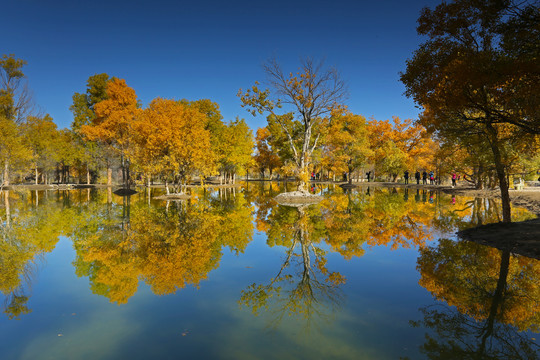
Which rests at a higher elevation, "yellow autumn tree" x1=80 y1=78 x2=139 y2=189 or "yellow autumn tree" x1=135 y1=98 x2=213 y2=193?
"yellow autumn tree" x1=80 y1=78 x2=139 y2=189

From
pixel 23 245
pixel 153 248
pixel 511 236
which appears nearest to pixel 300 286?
pixel 153 248

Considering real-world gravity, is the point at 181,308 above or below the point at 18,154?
below

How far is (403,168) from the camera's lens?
55188mm

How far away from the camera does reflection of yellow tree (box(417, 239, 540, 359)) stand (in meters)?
5.06

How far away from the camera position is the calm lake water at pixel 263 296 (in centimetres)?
515

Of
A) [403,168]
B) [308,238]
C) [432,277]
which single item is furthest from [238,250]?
[403,168]

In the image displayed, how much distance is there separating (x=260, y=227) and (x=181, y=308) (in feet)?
31.7

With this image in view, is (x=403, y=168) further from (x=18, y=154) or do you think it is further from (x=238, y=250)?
(x=18, y=154)

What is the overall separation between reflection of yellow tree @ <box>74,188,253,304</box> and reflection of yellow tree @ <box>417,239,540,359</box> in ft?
19.8

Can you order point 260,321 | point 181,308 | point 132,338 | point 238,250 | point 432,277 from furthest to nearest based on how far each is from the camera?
1. point 238,250
2. point 432,277
3. point 181,308
4. point 260,321
5. point 132,338

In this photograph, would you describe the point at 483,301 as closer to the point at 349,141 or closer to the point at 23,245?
the point at 23,245

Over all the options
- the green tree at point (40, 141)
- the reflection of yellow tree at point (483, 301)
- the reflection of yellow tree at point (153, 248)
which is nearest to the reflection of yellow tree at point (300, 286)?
the reflection of yellow tree at point (153, 248)

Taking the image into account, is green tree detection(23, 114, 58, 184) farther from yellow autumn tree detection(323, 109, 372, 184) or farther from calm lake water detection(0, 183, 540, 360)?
yellow autumn tree detection(323, 109, 372, 184)

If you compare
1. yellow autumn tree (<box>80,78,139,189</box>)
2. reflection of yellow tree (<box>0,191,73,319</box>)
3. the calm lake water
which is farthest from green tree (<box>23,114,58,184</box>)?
the calm lake water
